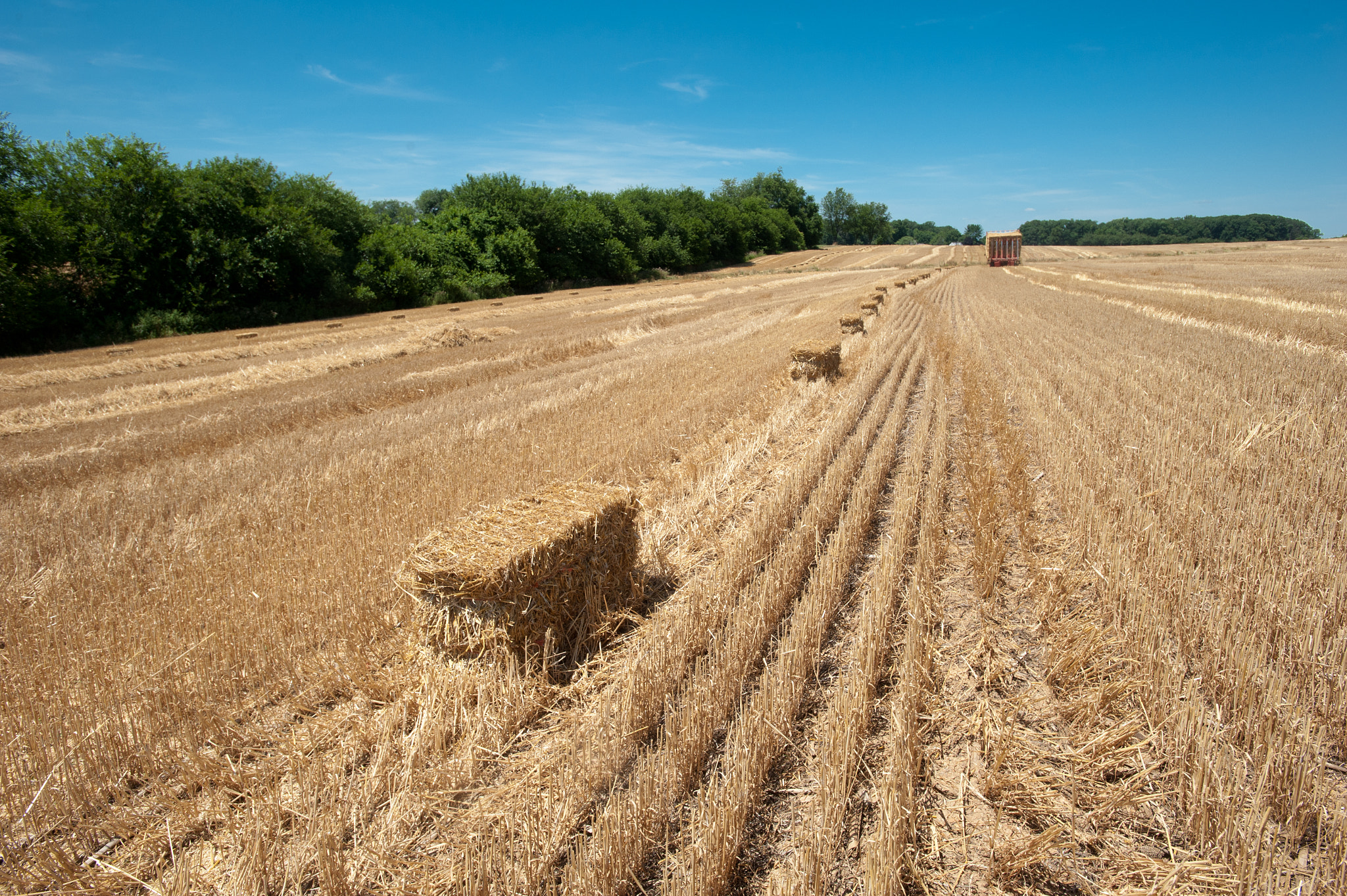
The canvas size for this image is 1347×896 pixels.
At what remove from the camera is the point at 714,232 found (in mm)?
78562

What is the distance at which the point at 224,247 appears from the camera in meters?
31.2

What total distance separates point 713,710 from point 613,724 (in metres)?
0.59

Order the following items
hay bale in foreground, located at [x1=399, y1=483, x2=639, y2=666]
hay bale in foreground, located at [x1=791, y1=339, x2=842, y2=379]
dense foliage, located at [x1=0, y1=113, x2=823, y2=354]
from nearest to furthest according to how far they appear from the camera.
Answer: hay bale in foreground, located at [x1=399, y1=483, x2=639, y2=666]
hay bale in foreground, located at [x1=791, y1=339, x2=842, y2=379]
dense foliage, located at [x1=0, y1=113, x2=823, y2=354]

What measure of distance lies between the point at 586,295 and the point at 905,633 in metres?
40.1

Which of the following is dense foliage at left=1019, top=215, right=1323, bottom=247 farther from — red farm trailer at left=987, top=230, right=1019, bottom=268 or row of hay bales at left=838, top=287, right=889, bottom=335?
row of hay bales at left=838, top=287, right=889, bottom=335

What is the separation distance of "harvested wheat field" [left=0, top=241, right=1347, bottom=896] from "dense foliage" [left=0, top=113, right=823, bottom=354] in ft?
79.9

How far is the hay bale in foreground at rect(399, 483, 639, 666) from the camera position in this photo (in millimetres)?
3930

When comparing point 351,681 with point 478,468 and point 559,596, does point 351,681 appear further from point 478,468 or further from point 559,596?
point 478,468

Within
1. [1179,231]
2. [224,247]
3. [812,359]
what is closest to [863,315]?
[812,359]

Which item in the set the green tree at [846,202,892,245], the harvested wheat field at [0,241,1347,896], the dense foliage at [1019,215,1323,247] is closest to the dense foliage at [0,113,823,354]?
the harvested wheat field at [0,241,1347,896]

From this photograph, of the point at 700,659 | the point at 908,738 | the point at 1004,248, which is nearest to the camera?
the point at 908,738

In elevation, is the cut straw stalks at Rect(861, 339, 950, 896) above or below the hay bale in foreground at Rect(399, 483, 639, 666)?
below

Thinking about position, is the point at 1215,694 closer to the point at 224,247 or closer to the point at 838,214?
the point at 224,247

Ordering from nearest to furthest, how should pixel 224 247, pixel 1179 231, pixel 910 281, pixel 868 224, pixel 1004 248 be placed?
pixel 224 247
pixel 910 281
pixel 1004 248
pixel 1179 231
pixel 868 224
